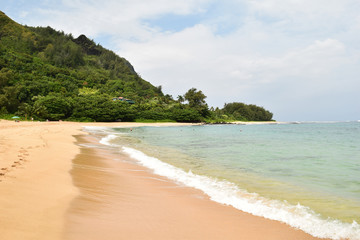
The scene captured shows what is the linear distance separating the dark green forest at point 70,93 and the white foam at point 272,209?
63.3 m

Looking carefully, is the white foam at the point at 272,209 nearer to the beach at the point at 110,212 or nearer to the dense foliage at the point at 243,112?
the beach at the point at 110,212

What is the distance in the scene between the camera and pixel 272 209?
5480 millimetres

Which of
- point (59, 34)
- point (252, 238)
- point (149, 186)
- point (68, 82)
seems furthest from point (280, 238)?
point (59, 34)

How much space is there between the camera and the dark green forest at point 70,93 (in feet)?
224

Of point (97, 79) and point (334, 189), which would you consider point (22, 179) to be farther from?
point (97, 79)

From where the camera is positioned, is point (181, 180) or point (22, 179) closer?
point (22, 179)

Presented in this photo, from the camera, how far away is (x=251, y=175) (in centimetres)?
957

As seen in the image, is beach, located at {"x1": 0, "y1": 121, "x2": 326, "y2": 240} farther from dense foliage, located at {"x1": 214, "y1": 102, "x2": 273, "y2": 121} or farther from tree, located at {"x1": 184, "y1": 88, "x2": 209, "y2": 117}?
dense foliage, located at {"x1": 214, "y1": 102, "x2": 273, "y2": 121}

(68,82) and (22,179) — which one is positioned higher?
(68,82)

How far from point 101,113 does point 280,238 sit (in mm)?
77385

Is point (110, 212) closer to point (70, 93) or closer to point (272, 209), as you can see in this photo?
point (272, 209)

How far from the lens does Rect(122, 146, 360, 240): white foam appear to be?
4.38 metres

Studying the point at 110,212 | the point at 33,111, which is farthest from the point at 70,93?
the point at 110,212

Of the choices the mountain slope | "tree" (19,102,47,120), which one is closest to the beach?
"tree" (19,102,47,120)
